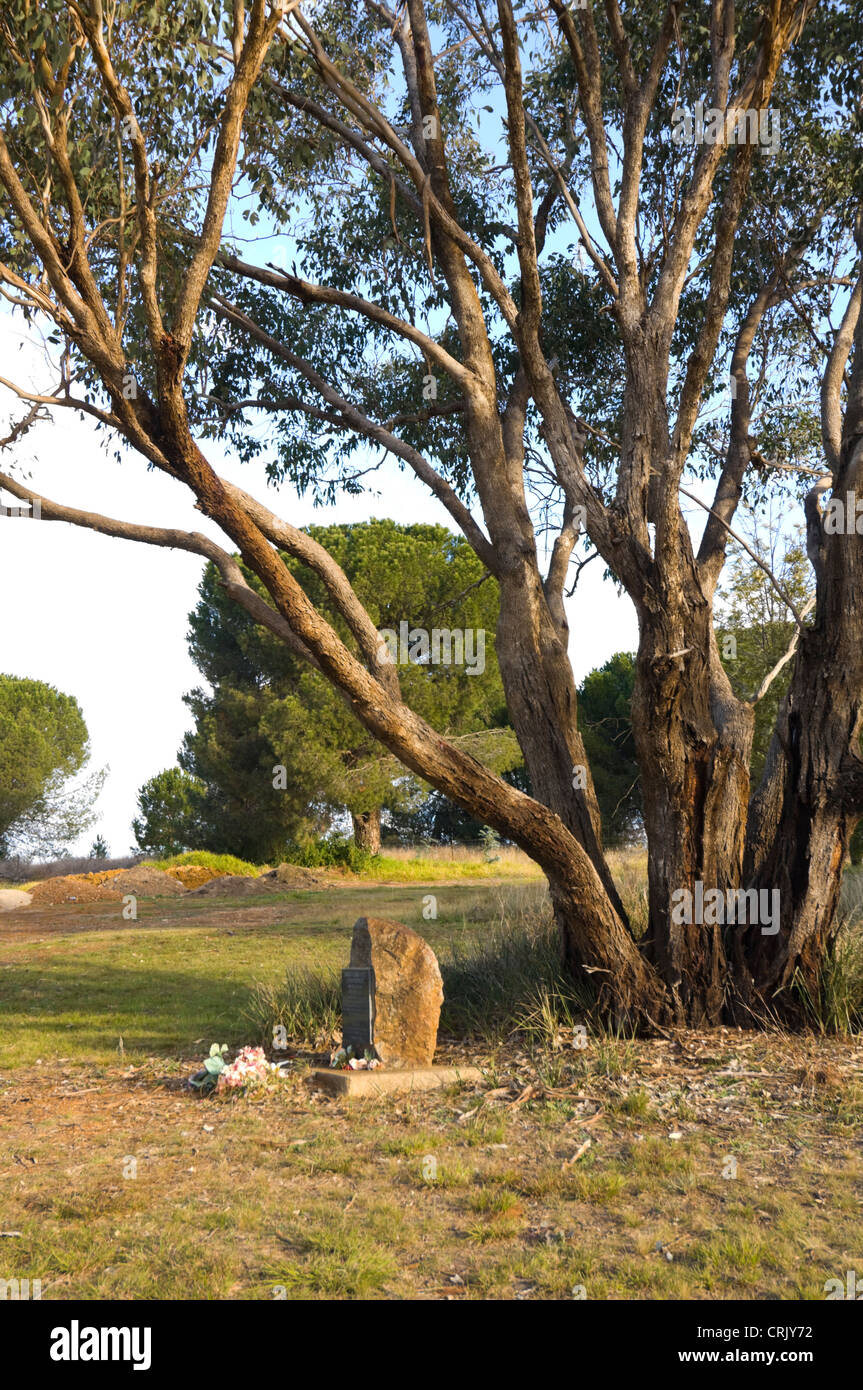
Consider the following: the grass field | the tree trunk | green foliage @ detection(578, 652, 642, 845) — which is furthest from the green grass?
green foliage @ detection(578, 652, 642, 845)

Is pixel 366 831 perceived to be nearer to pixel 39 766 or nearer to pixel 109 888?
pixel 109 888

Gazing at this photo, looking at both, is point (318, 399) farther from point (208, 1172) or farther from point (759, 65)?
point (208, 1172)

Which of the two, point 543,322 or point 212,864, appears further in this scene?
point 212,864

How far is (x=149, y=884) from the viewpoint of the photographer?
21203mm

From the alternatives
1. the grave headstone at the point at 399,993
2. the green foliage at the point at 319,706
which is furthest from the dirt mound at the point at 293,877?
the grave headstone at the point at 399,993

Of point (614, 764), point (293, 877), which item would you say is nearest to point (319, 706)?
point (293, 877)

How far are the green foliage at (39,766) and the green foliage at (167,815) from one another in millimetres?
5915

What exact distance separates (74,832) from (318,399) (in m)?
28.0

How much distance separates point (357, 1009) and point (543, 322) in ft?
21.1

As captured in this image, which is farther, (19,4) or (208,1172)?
(19,4)

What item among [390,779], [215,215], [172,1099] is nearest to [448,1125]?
[172,1099]

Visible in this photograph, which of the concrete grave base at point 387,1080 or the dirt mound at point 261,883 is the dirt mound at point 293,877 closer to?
the dirt mound at point 261,883

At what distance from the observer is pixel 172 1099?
6.82 metres

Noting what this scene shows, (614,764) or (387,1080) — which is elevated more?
(614,764)
